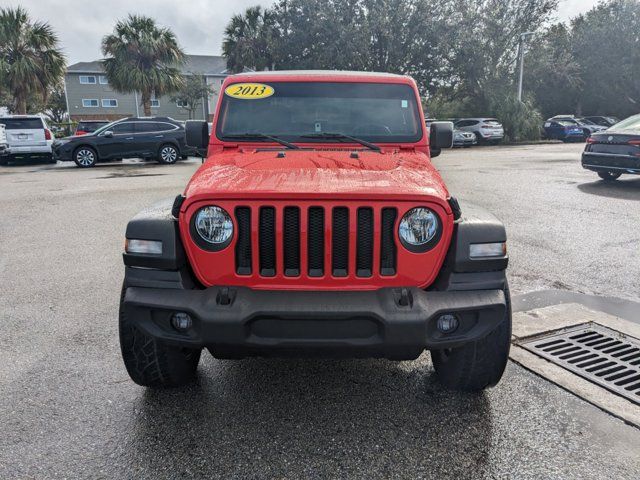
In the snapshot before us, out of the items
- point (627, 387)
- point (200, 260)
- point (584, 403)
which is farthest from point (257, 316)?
point (627, 387)

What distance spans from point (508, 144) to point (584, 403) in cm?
2797

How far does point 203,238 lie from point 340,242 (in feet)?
2.22

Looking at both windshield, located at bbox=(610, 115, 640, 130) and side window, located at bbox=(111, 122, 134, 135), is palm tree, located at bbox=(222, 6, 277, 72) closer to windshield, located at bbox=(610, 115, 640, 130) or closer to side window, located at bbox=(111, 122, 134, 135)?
side window, located at bbox=(111, 122, 134, 135)

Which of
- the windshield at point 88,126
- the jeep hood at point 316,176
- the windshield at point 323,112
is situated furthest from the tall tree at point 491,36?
the jeep hood at point 316,176

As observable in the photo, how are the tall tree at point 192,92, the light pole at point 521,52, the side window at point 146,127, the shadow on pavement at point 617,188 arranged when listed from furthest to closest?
the tall tree at point 192,92
the light pole at point 521,52
the side window at point 146,127
the shadow on pavement at point 617,188

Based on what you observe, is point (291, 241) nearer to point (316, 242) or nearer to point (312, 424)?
point (316, 242)

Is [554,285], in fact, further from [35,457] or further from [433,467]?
[35,457]

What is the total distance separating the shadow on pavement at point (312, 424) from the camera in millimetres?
2418

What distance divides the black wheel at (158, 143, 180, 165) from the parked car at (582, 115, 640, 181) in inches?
495

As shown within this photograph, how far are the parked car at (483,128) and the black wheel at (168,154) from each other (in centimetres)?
1565

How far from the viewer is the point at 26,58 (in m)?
25.1

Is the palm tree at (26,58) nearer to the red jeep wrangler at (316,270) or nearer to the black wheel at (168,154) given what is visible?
the black wheel at (168,154)

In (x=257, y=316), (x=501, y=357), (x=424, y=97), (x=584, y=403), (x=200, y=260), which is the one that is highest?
(x=424, y=97)

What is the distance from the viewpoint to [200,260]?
2.53 meters
